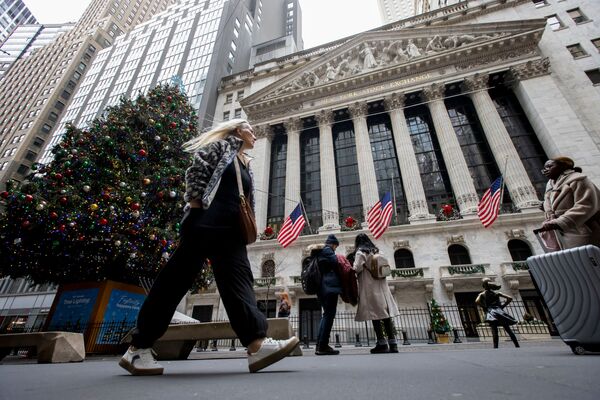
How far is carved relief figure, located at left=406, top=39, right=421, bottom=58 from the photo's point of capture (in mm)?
23109

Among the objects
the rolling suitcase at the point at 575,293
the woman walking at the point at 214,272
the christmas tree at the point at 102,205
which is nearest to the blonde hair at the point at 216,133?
the woman walking at the point at 214,272

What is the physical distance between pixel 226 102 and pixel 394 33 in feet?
64.6

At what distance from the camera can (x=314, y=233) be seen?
19.2 metres

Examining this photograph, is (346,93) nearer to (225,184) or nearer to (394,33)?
(394,33)

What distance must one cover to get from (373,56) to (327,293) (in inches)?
1008

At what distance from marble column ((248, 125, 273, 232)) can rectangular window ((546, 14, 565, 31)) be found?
25406 mm

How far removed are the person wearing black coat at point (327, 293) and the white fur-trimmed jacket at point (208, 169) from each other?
3.11m

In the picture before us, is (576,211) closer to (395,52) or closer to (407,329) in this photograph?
(407,329)

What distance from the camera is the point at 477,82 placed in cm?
2070

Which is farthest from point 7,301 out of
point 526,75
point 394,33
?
point 526,75

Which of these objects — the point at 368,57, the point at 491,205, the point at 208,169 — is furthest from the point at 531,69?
the point at 208,169

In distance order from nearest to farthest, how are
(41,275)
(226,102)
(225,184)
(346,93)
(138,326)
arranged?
(138,326) → (225,184) → (41,275) → (346,93) → (226,102)

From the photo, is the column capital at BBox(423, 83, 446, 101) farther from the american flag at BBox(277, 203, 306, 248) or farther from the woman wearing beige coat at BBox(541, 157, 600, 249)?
the woman wearing beige coat at BBox(541, 157, 600, 249)

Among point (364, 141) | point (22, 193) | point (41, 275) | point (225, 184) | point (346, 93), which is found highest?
point (346, 93)
